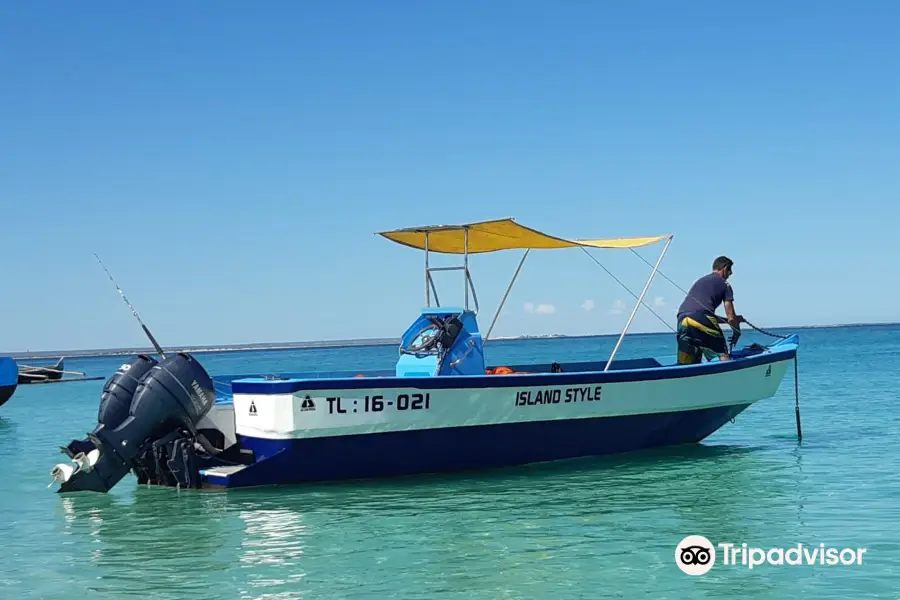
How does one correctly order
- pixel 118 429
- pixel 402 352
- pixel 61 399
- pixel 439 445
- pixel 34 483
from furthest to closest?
pixel 61 399 < pixel 34 483 < pixel 402 352 < pixel 439 445 < pixel 118 429

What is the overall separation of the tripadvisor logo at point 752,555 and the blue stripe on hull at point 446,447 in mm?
3518

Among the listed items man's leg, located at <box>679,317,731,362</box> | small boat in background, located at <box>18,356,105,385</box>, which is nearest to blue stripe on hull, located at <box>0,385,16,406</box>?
small boat in background, located at <box>18,356,105,385</box>

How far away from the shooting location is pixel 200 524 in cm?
895

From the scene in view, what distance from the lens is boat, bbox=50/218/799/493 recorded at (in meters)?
9.73

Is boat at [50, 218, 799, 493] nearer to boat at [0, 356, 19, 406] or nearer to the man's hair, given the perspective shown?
the man's hair

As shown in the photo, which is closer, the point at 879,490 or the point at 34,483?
the point at 879,490

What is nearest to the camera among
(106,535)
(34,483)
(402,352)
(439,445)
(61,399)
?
(106,535)

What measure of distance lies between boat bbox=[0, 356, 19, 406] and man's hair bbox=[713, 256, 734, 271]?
24090mm

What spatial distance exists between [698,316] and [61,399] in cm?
3048

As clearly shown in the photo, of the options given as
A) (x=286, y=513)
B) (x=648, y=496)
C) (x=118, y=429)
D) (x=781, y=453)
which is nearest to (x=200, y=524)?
(x=286, y=513)

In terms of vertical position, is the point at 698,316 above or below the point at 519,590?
above

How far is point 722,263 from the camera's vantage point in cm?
1233

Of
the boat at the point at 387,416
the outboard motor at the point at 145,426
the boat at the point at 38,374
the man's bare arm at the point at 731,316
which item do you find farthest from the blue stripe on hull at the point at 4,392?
the man's bare arm at the point at 731,316

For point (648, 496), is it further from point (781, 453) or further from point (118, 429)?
point (118, 429)
